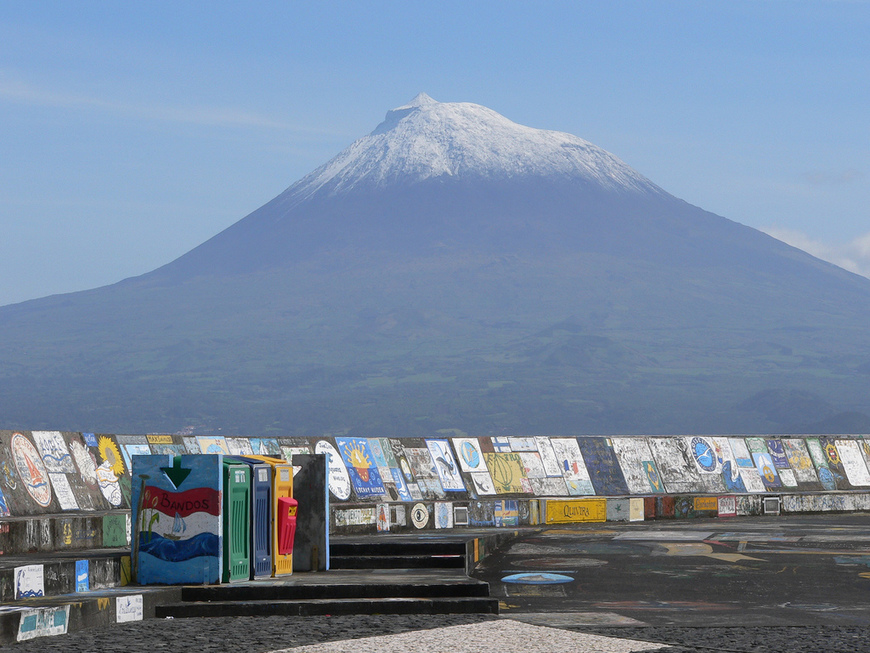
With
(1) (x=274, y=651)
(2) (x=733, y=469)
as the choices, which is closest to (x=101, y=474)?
(1) (x=274, y=651)

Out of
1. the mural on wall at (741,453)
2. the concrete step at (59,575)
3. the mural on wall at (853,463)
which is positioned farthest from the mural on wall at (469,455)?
the concrete step at (59,575)

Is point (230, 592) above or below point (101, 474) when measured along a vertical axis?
below

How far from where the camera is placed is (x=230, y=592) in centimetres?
1252

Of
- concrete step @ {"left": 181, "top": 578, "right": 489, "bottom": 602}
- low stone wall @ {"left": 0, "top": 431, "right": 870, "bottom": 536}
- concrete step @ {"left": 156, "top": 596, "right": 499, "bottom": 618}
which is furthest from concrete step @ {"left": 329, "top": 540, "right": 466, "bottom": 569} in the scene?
low stone wall @ {"left": 0, "top": 431, "right": 870, "bottom": 536}

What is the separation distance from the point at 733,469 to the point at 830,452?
314 cm

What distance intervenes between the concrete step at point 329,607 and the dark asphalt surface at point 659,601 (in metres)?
0.24

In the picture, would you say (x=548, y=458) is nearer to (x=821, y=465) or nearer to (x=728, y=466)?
(x=728, y=466)

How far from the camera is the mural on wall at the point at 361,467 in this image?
21.6 metres

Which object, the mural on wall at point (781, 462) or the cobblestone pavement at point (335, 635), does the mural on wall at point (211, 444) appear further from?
the mural on wall at point (781, 462)

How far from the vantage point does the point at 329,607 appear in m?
12.3

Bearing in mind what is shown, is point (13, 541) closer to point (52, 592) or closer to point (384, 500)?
point (52, 592)

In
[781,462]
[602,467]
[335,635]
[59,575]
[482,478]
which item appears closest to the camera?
[335,635]

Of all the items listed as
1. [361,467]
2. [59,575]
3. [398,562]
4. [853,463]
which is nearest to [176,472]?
[59,575]

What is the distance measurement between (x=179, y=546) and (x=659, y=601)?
Result: 5.01m
